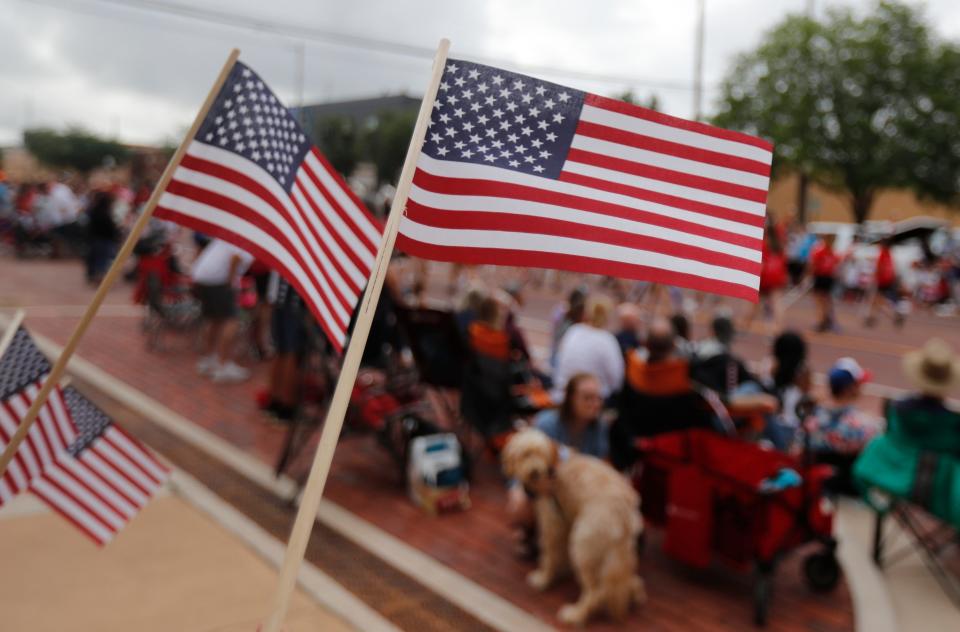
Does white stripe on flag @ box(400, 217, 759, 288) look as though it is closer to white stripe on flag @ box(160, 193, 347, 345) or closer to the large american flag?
white stripe on flag @ box(160, 193, 347, 345)

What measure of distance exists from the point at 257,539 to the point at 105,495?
4.37ft

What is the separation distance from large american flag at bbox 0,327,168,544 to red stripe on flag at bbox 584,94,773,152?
7.94 feet

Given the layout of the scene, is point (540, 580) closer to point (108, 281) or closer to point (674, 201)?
point (674, 201)

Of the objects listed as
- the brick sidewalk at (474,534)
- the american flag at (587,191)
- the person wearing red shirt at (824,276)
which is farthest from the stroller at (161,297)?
the person wearing red shirt at (824,276)

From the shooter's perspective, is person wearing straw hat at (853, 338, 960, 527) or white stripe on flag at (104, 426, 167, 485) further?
person wearing straw hat at (853, 338, 960, 527)

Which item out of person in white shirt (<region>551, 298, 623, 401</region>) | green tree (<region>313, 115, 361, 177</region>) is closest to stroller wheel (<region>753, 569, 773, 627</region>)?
person in white shirt (<region>551, 298, 623, 401</region>)

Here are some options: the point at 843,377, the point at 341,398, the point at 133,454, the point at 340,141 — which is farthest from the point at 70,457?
the point at 340,141

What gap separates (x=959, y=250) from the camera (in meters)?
23.3

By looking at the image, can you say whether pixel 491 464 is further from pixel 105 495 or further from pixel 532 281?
pixel 532 281

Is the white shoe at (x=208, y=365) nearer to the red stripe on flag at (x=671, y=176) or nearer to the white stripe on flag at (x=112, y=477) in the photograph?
the white stripe on flag at (x=112, y=477)

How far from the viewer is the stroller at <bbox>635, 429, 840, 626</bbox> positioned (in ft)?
13.5

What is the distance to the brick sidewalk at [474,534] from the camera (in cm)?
420

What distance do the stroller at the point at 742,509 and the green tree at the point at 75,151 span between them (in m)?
86.8

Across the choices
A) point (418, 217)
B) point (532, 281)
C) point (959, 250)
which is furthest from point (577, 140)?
point (959, 250)
